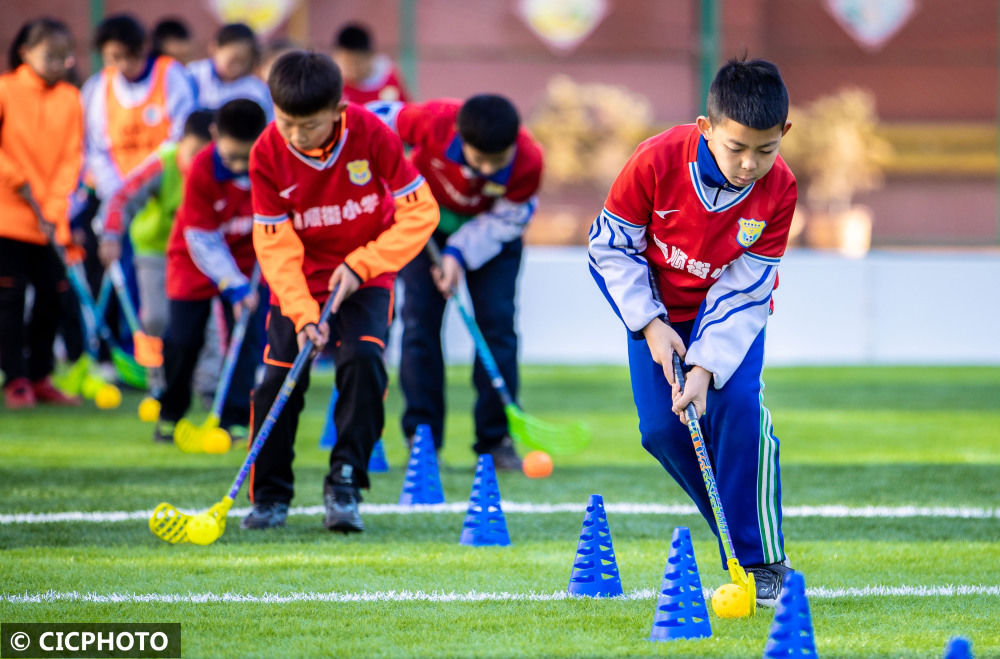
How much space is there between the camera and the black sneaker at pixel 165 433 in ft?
19.1

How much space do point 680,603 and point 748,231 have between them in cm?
91

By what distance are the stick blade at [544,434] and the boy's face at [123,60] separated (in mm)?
3316

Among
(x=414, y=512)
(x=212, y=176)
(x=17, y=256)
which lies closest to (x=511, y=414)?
(x=414, y=512)

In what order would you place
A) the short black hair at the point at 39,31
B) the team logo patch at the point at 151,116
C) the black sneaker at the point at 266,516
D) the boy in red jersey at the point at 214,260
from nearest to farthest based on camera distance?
1. the black sneaker at the point at 266,516
2. the boy in red jersey at the point at 214,260
3. the short black hair at the point at 39,31
4. the team logo patch at the point at 151,116

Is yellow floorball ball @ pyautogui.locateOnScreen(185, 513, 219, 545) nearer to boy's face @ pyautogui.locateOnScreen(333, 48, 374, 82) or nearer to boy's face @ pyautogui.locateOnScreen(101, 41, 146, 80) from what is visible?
boy's face @ pyautogui.locateOnScreen(333, 48, 374, 82)

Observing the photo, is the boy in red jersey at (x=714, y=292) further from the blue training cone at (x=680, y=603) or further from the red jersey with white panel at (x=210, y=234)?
the red jersey with white panel at (x=210, y=234)

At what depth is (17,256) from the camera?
22.0 feet

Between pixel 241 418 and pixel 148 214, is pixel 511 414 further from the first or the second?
pixel 148 214

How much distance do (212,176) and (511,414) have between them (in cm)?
151

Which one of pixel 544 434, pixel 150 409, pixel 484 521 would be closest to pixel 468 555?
pixel 484 521

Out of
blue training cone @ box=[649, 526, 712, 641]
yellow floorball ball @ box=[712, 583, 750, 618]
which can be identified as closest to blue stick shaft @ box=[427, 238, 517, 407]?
yellow floorball ball @ box=[712, 583, 750, 618]

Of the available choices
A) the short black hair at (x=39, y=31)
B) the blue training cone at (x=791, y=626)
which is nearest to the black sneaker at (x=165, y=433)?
the short black hair at (x=39, y=31)

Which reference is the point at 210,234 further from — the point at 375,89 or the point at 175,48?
the point at 175,48

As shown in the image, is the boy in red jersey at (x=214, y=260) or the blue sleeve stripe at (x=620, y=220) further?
the boy in red jersey at (x=214, y=260)
